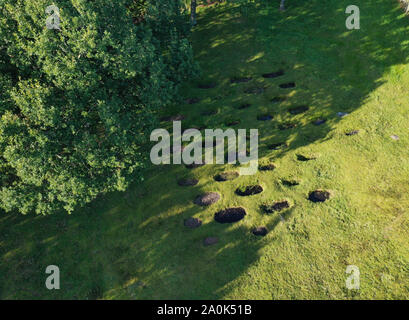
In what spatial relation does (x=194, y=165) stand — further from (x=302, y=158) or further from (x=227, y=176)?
(x=302, y=158)

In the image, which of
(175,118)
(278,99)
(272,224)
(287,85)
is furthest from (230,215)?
(287,85)

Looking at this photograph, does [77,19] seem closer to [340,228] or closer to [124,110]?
[124,110]

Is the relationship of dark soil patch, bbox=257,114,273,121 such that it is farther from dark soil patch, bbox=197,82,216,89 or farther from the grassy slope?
dark soil patch, bbox=197,82,216,89

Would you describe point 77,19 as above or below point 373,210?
above

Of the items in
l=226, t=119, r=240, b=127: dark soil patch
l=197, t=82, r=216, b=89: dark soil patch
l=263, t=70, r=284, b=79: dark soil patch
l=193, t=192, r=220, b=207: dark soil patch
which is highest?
l=263, t=70, r=284, b=79: dark soil patch

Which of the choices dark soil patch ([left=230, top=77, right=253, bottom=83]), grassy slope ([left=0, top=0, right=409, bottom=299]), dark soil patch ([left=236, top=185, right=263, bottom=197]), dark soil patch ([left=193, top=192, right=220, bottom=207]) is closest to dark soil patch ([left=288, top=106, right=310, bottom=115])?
grassy slope ([left=0, top=0, right=409, bottom=299])
